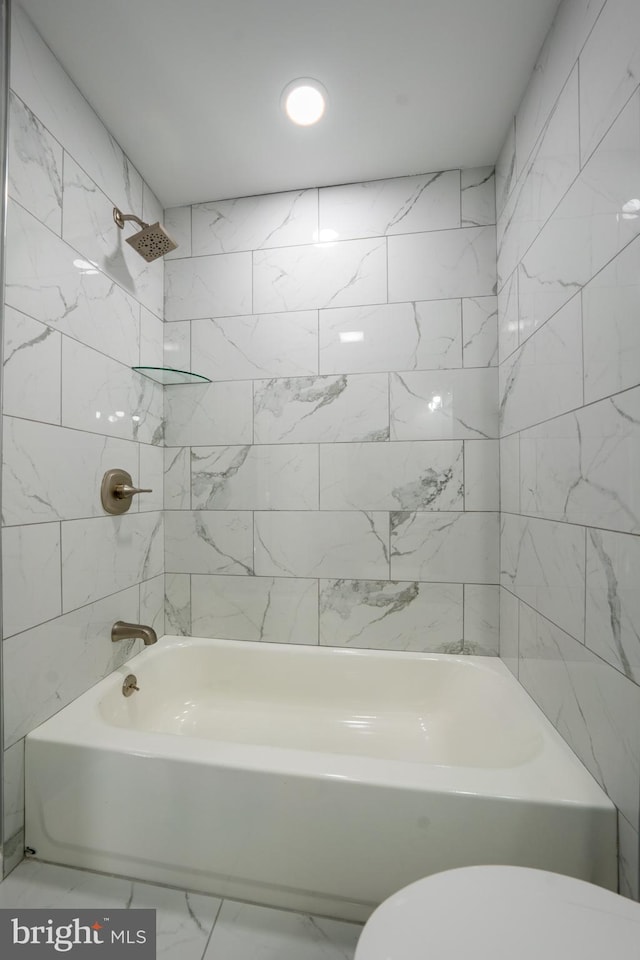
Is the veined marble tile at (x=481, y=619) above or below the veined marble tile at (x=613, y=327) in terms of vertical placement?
below

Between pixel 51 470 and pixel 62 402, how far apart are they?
22 cm

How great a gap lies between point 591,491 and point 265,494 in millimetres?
1201

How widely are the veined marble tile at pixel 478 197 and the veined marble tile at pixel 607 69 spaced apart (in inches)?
26.1

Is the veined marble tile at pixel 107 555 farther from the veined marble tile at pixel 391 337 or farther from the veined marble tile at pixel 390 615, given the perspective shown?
the veined marble tile at pixel 391 337

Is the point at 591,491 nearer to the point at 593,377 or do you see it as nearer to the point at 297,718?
the point at 593,377

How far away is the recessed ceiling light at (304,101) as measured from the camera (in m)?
1.32

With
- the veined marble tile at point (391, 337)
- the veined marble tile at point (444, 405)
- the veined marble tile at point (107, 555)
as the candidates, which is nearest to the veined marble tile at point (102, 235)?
the veined marble tile at point (391, 337)

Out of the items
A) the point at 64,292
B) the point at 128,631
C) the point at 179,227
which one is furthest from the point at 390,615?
the point at 179,227

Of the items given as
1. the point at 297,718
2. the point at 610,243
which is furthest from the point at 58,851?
the point at 610,243

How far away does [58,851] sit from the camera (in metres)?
1.11

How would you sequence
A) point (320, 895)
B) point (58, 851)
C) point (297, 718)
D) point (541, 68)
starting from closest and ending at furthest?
point (320, 895) < point (58, 851) < point (541, 68) < point (297, 718)

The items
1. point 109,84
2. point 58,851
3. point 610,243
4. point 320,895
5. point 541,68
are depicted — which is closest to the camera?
point 610,243

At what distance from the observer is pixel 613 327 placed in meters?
0.84

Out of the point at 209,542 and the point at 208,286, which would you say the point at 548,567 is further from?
the point at 208,286
